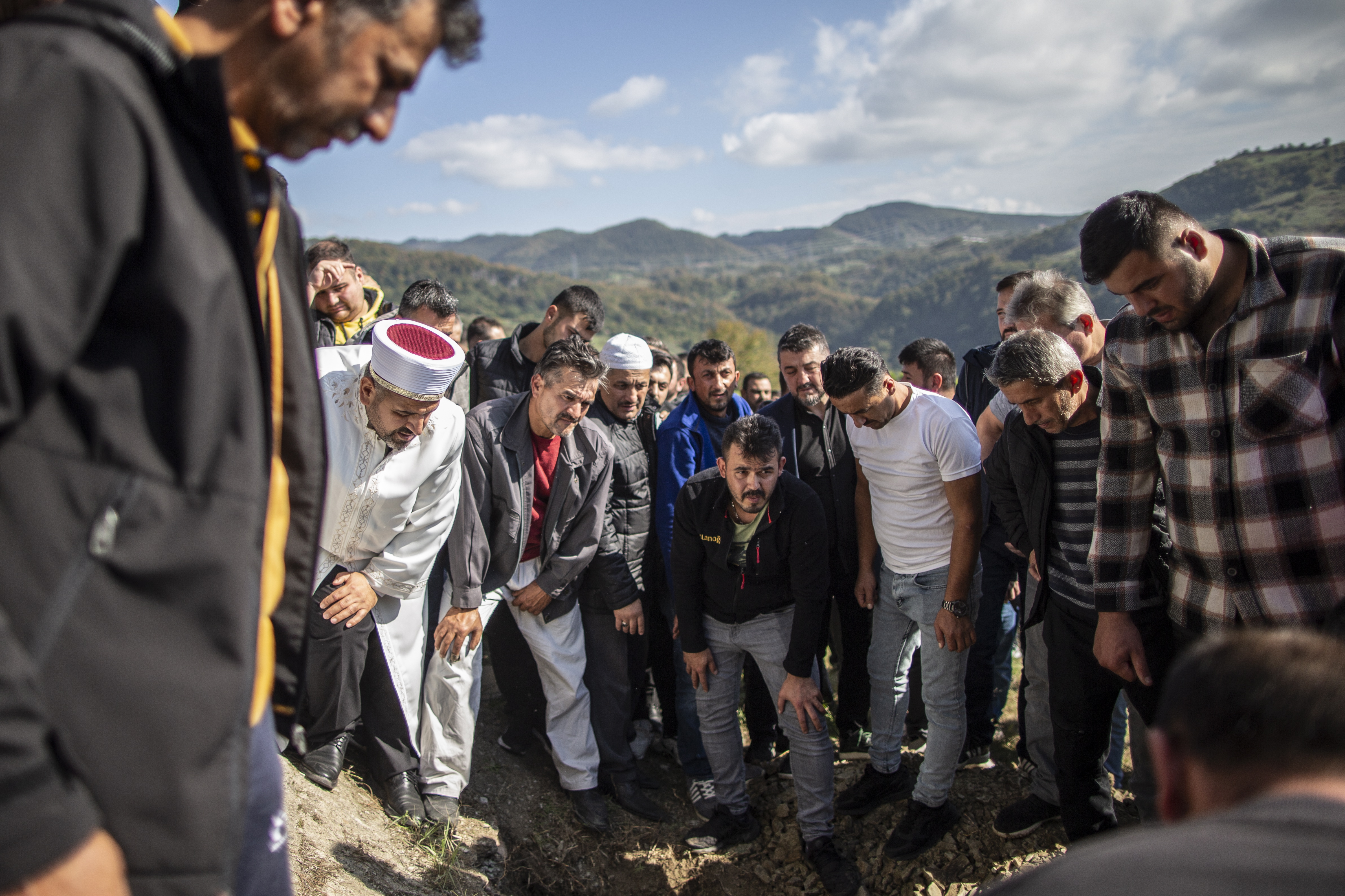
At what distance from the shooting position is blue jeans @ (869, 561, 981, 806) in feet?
11.1

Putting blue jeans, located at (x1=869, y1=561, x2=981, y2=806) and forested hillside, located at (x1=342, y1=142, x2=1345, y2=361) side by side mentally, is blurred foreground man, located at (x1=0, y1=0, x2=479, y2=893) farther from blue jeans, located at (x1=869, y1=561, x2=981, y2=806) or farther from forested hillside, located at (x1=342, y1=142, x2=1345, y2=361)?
forested hillside, located at (x1=342, y1=142, x2=1345, y2=361)

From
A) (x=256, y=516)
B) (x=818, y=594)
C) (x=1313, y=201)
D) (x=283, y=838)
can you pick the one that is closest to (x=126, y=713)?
(x=256, y=516)

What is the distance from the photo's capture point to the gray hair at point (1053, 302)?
3.56m

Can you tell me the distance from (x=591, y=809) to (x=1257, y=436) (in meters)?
3.26

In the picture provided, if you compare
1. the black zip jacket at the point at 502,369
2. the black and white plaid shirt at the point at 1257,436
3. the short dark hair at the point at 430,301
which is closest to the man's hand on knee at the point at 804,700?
the black and white plaid shirt at the point at 1257,436

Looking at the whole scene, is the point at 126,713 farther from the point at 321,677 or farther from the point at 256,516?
the point at 321,677

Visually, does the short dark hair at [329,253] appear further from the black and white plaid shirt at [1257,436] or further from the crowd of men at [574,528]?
the black and white plaid shirt at [1257,436]

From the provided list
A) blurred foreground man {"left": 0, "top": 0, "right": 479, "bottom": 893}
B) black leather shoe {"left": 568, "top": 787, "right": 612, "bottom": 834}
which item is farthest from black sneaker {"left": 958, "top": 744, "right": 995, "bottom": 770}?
blurred foreground man {"left": 0, "top": 0, "right": 479, "bottom": 893}

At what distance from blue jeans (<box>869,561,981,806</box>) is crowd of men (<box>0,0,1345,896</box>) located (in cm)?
2

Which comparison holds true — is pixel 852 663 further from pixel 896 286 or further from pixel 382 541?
pixel 896 286

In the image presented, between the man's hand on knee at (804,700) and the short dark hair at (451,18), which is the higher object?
the short dark hair at (451,18)

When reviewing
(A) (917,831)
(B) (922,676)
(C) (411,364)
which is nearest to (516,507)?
(C) (411,364)

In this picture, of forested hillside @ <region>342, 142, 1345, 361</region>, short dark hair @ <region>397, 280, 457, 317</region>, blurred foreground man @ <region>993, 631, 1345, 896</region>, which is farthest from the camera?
forested hillside @ <region>342, 142, 1345, 361</region>

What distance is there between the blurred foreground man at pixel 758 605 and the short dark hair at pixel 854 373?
364 millimetres
